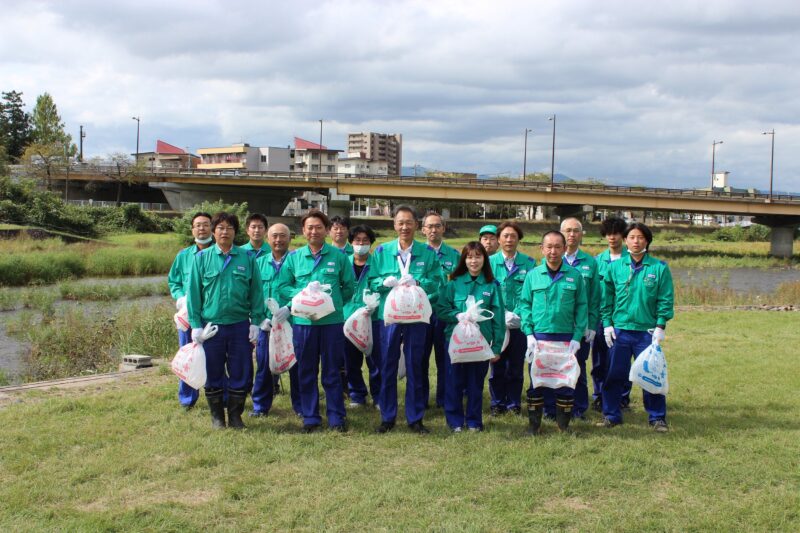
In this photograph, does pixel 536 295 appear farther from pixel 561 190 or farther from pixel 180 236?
pixel 561 190

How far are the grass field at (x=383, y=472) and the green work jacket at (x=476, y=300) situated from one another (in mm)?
862

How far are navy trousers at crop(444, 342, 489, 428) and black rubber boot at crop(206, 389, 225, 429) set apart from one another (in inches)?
80.0

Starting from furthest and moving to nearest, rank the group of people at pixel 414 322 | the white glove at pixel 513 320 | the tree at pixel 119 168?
the tree at pixel 119 168
the white glove at pixel 513 320
the group of people at pixel 414 322

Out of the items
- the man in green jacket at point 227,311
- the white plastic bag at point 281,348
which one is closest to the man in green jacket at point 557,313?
the white plastic bag at point 281,348

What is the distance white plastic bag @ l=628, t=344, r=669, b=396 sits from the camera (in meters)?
5.90

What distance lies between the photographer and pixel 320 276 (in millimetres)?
6109

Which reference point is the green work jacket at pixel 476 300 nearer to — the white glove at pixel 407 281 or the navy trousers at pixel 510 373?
the white glove at pixel 407 281

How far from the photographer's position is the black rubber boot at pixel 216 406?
236 inches

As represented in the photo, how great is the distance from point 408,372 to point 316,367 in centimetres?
83

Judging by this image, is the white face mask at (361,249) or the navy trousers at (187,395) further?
the white face mask at (361,249)

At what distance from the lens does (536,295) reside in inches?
238

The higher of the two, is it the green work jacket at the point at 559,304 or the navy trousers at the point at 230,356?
the green work jacket at the point at 559,304

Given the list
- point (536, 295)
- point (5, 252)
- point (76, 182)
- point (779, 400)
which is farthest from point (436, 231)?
point (76, 182)

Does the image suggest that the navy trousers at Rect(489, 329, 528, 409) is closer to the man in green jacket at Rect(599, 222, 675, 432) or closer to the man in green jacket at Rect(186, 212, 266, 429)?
the man in green jacket at Rect(599, 222, 675, 432)
